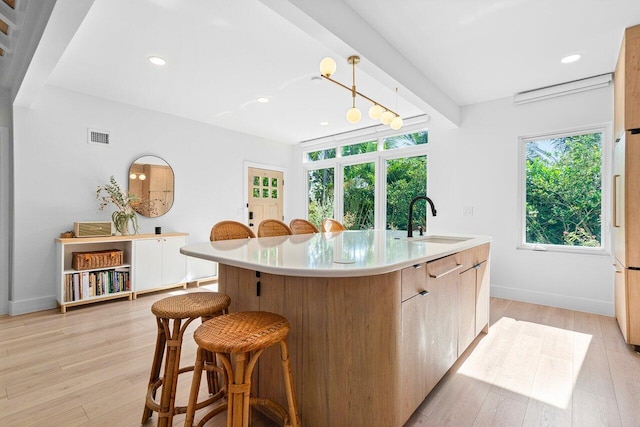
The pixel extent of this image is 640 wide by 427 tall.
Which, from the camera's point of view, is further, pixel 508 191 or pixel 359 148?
pixel 359 148

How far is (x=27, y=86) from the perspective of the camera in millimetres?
2834

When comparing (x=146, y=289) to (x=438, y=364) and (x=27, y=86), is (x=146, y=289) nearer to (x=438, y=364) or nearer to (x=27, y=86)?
(x=27, y=86)

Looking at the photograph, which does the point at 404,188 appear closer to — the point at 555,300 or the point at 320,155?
the point at 320,155

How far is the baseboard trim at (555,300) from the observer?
3.27 metres

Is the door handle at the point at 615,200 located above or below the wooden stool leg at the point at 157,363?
above

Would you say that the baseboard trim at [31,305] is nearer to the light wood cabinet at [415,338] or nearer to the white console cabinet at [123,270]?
the white console cabinet at [123,270]

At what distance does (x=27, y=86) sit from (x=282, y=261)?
325 centimetres

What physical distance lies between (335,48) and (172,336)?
2076 millimetres

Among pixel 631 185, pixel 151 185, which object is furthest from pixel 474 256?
pixel 151 185

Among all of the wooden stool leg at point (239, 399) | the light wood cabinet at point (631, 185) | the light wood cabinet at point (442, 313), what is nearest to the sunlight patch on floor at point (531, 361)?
the light wood cabinet at point (442, 313)

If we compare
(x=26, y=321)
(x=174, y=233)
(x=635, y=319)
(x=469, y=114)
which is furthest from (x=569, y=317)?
(x=26, y=321)

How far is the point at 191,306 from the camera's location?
150 centimetres

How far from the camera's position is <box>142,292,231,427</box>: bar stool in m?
1.41

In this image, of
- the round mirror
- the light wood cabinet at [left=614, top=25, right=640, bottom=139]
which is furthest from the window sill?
the round mirror
